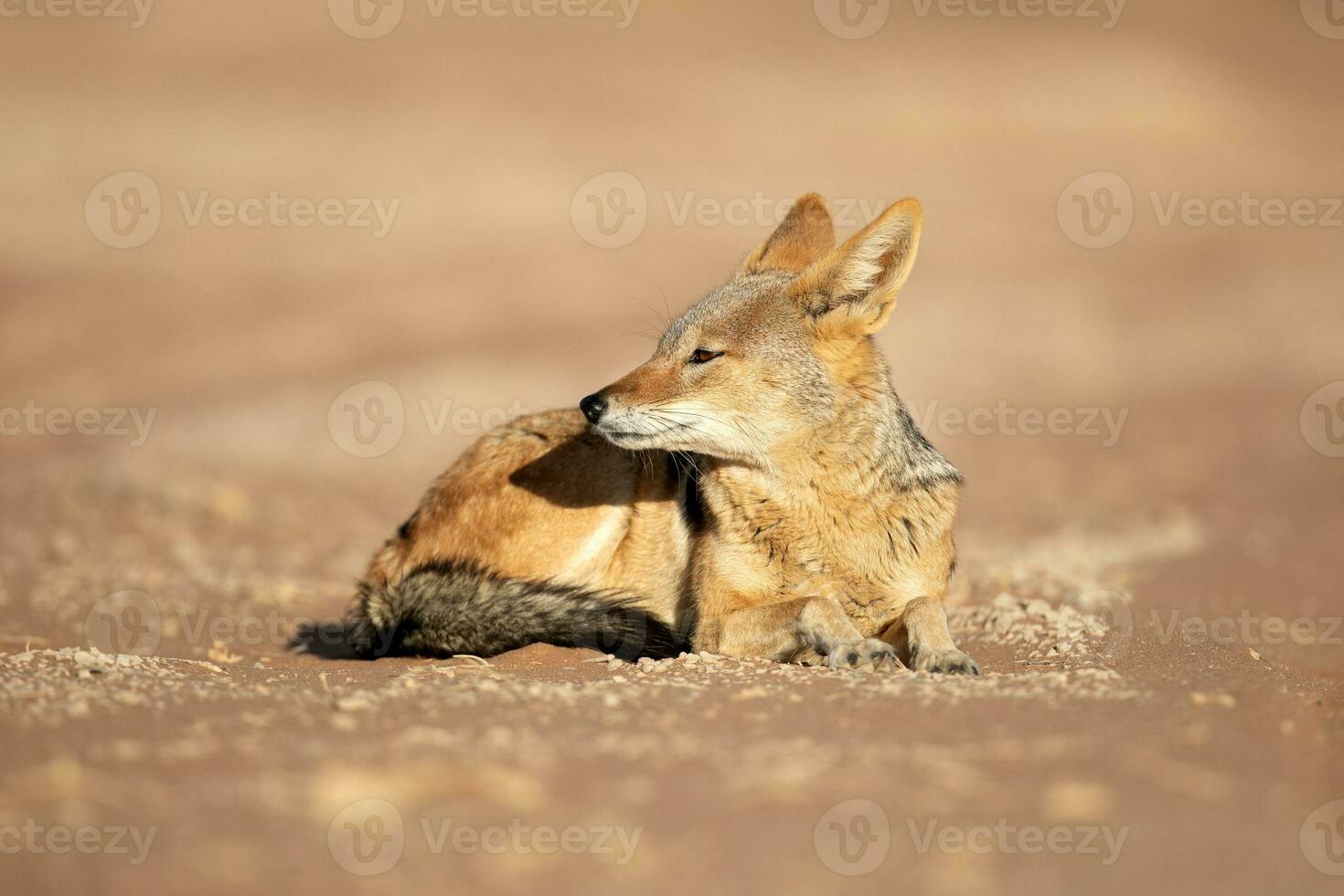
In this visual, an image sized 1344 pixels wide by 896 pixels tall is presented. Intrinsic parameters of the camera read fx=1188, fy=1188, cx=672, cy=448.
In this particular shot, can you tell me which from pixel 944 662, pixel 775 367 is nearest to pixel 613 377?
pixel 775 367

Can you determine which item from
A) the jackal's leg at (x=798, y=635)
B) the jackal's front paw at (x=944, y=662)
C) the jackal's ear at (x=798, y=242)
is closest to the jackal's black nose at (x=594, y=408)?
the jackal's leg at (x=798, y=635)

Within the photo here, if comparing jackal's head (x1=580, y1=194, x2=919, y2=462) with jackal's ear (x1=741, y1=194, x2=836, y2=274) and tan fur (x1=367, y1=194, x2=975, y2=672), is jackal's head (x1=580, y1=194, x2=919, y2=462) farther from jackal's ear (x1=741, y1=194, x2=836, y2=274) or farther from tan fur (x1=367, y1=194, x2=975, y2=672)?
jackal's ear (x1=741, y1=194, x2=836, y2=274)

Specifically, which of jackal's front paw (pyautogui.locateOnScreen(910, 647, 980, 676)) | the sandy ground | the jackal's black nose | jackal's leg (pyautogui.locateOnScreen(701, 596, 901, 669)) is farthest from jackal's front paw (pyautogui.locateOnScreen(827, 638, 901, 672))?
the jackal's black nose

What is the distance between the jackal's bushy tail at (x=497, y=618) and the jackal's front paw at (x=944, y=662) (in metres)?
1.56

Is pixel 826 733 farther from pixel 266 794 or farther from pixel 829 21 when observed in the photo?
pixel 829 21

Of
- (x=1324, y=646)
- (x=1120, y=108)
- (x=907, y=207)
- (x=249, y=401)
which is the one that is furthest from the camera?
(x=1120, y=108)

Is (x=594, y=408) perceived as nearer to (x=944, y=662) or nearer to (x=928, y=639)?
(x=928, y=639)

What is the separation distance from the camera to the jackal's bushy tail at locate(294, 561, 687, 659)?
6605 mm

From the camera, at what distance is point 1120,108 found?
102 ft

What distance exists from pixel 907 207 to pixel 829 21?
31.8 meters

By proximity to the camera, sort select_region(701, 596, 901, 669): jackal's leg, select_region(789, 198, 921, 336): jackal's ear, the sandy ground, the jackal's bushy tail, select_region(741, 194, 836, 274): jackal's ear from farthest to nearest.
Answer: select_region(741, 194, 836, 274): jackal's ear, the jackal's bushy tail, select_region(789, 198, 921, 336): jackal's ear, select_region(701, 596, 901, 669): jackal's leg, the sandy ground

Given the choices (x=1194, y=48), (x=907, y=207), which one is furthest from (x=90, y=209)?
(x=1194, y=48)

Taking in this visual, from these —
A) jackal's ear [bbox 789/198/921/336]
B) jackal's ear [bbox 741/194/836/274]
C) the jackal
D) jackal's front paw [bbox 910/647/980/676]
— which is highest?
jackal's ear [bbox 741/194/836/274]

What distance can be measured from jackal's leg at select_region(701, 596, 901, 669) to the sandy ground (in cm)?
26
